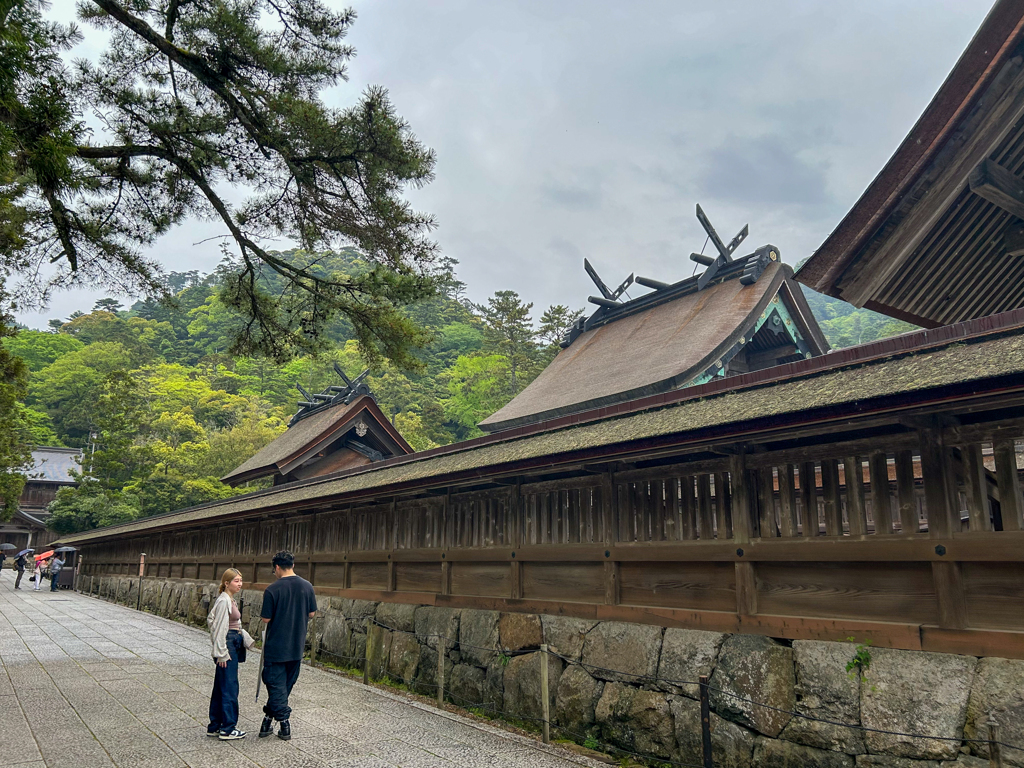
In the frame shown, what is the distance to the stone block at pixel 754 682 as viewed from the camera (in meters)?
5.51

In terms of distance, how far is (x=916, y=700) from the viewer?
4777mm

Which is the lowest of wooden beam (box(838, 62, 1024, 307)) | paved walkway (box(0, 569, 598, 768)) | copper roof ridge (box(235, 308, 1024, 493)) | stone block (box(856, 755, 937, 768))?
paved walkway (box(0, 569, 598, 768))

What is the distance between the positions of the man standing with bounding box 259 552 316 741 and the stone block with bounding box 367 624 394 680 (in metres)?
3.70

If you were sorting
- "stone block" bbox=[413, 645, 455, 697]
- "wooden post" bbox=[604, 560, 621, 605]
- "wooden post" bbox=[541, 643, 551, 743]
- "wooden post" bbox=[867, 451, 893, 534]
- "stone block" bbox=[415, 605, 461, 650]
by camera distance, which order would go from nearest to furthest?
"wooden post" bbox=[867, 451, 893, 534]
"wooden post" bbox=[541, 643, 551, 743]
"wooden post" bbox=[604, 560, 621, 605]
"stone block" bbox=[413, 645, 455, 697]
"stone block" bbox=[415, 605, 461, 650]

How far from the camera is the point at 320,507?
13898 millimetres

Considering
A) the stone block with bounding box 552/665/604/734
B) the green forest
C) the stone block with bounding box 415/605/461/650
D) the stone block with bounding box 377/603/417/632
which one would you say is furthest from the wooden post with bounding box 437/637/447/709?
the green forest

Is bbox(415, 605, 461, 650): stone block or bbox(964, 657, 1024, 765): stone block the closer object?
bbox(964, 657, 1024, 765): stone block

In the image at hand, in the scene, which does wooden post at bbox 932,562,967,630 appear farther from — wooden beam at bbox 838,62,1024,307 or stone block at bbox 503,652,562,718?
stone block at bbox 503,652,562,718

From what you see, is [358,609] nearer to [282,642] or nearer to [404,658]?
[404,658]

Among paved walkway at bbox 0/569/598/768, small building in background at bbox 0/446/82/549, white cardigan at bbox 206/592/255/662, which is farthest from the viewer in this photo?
small building in background at bbox 0/446/82/549

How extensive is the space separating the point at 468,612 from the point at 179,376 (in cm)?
5880

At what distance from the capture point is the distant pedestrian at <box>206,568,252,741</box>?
259 inches

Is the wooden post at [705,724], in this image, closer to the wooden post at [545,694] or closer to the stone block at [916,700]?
the stone block at [916,700]

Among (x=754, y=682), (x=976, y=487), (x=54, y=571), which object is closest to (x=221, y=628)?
(x=754, y=682)
